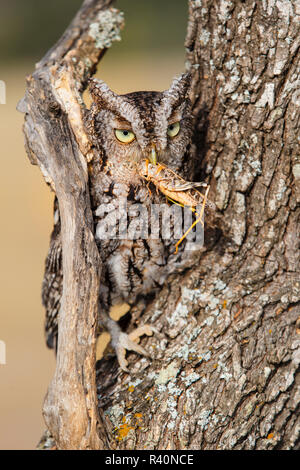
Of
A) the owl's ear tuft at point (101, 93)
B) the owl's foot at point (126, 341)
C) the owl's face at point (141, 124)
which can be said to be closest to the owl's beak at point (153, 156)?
the owl's face at point (141, 124)

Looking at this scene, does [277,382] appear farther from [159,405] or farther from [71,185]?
[71,185]

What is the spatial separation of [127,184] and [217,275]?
1.71 ft

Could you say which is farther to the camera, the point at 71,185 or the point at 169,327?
the point at 169,327

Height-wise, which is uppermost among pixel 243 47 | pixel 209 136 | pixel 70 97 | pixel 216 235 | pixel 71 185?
pixel 243 47

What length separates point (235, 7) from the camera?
5.77 ft

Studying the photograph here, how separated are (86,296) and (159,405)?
47 centimetres

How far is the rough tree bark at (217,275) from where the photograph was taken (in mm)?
1615

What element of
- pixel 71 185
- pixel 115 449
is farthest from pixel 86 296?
pixel 115 449

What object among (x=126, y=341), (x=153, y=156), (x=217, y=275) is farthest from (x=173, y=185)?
(x=126, y=341)

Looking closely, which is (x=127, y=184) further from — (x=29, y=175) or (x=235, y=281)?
(x=29, y=175)

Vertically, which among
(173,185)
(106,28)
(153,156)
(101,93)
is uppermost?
(106,28)

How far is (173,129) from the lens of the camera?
183 cm

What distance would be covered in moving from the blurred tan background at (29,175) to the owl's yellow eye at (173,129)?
2.57 metres
